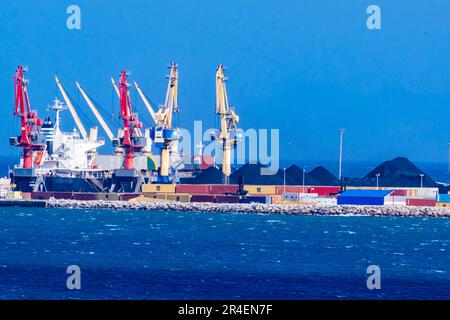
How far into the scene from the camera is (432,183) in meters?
79.6

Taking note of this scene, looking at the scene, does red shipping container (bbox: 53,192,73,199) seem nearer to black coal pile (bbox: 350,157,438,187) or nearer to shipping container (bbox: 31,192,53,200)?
shipping container (bbox: 31,192,53,200)

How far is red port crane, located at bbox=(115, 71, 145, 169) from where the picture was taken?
78.7 metres

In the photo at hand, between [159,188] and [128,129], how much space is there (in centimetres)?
421

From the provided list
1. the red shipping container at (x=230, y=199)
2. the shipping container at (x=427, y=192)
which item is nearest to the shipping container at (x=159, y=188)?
the red shipping container at (x=230, y=199)

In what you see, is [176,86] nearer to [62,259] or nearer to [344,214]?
[344,214]

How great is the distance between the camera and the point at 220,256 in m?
47.4

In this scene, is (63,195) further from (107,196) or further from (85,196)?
(107,196)

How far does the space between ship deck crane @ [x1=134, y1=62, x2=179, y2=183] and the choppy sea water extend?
11.2 meters

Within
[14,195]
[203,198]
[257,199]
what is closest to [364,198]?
[257,199]

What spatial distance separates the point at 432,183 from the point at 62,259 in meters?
38.6

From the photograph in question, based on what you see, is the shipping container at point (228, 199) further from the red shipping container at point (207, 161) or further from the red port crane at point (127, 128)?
the red shipping container at point (207, 161)

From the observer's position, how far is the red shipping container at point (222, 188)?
2968 inches

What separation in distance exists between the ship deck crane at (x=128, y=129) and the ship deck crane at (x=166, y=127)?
1102mm
